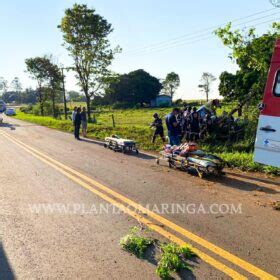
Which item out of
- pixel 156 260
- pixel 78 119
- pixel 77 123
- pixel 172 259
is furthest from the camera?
pixel 78 119

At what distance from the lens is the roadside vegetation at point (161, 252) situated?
4298 mm

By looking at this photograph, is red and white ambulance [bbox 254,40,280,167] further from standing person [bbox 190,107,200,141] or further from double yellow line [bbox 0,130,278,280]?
standing person [bbox 190,107,200,141]

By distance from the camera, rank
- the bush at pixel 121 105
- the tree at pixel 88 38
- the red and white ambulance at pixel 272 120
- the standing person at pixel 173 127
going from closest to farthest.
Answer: the red and white ambulance at pixel 272 120 → the standing person at pixel 173 127 → the tree at pixel 88 38 → the bush at pixel 121 105

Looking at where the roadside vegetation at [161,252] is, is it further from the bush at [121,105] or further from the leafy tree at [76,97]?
the bush at [121,105]

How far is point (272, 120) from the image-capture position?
22.7ft

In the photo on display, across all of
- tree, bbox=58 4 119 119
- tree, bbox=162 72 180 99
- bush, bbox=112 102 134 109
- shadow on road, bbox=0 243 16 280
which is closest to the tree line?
tree, bbox=58 4 119 119

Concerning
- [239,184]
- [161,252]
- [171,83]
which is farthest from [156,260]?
[171,83]

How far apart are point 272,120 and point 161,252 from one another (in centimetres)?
375

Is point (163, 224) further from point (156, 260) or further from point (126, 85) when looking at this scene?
point (126, 85)

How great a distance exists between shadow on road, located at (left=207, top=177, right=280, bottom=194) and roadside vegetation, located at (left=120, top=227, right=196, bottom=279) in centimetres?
359

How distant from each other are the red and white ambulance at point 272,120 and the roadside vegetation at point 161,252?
3.24 meters

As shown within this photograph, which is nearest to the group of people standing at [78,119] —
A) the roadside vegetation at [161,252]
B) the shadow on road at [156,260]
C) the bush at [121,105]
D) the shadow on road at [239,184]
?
the shadow on road at [239,184]

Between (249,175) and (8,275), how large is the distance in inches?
276

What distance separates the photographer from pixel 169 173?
391 inches
